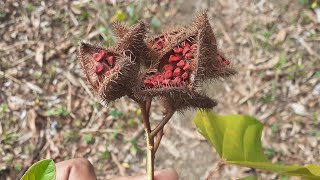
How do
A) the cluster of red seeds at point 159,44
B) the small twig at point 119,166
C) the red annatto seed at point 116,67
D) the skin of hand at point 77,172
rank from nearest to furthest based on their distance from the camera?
the red annatto seed at point 116,67, the cluster of red seeds at point 159,44, the skin of hand at point 77,172, the small twig at point 119,166

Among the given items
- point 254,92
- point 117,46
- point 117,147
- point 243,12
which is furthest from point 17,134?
point 117,46

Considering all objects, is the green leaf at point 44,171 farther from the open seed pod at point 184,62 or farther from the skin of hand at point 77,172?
the skin of hand at point 77,172

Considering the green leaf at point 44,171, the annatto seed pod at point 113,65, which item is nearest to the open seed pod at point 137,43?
the annatto seed pod at point 113,65

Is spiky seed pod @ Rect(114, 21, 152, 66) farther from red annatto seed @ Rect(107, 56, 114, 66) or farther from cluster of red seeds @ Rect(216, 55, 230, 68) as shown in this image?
cluster of red seeds @ Rect(216, 55, 230, 68)

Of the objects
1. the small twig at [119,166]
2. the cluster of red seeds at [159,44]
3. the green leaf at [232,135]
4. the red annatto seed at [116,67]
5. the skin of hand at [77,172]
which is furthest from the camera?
the small twig at [119,166]

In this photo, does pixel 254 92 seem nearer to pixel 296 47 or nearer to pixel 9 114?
pixel 296 47

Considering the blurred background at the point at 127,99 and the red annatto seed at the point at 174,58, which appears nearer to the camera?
the red annatto seed at the point at 174,58
